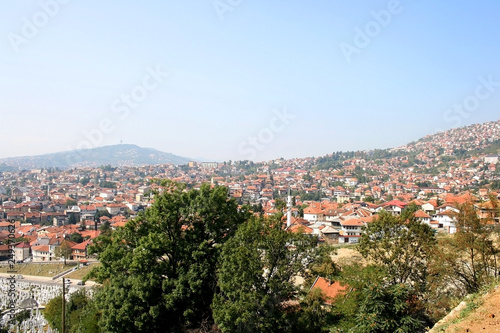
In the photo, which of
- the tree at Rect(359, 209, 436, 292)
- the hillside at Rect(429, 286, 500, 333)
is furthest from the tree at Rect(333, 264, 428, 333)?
the hillside at Rect(429, 286, 500, 333)

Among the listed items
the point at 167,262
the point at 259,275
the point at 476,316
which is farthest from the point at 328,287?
the point at 476,316

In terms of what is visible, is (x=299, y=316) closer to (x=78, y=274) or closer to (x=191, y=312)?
(x=191, y=312)

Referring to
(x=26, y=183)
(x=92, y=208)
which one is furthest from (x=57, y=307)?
(x=26, y=183)

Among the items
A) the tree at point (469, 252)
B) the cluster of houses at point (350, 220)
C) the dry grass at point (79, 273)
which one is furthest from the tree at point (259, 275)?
the dry grass at point (79, 273)

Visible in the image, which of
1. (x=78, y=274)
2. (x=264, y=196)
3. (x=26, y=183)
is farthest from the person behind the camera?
(x=26, y=183)

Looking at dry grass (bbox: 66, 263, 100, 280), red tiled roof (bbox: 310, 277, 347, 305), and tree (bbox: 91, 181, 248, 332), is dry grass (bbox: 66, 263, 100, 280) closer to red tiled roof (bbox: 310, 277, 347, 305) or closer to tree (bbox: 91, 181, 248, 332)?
tree (bbox: 91, 181, 248, 332)

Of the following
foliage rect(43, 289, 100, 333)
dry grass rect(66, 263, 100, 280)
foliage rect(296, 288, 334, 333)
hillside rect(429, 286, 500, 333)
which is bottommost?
dry grass rect(66, 263, 100, 280)
